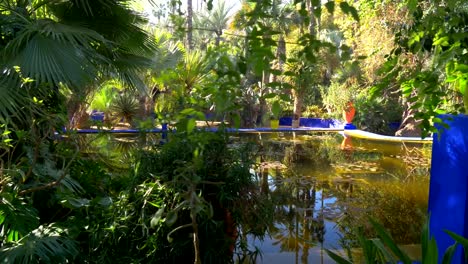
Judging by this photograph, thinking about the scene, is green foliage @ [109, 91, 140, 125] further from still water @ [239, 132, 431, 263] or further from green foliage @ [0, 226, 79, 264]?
green foliage @ [0, 226, 79, 264]

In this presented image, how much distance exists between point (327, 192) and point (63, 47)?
3884 mm

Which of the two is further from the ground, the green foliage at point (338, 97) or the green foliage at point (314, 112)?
the green foliage at point (338, 97)

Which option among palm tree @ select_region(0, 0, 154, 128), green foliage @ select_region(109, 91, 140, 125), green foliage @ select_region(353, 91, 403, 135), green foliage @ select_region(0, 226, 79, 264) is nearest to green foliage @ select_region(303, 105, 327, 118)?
green foliage @ select_region(353, 91, 403, 135)

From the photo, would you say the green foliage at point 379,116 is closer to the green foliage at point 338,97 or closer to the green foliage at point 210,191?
the green foliage at point 338,97

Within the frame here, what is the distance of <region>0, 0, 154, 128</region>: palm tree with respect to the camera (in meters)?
3.14

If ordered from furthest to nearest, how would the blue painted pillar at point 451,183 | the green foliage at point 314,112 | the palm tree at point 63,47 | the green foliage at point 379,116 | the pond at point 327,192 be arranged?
the green foliage at point 314,112
the green foliage at point 379,116
the pond at point 327,192
the palm tree at point 63,47
the blue painted pillar at point 451,183

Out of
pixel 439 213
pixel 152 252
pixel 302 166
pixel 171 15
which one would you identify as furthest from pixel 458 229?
pixel 302 166

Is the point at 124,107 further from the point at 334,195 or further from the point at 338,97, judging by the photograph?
the point at 334,195

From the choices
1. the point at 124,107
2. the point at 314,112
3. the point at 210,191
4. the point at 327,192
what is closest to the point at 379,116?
the point at 314,112

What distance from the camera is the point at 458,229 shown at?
2.56m

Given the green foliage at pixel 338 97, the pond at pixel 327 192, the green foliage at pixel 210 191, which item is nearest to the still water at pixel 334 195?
the pond at pixel 327 192

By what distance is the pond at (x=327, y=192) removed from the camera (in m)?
3.79

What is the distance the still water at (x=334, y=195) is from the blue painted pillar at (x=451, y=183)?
93cm

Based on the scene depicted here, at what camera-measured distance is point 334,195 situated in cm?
580
